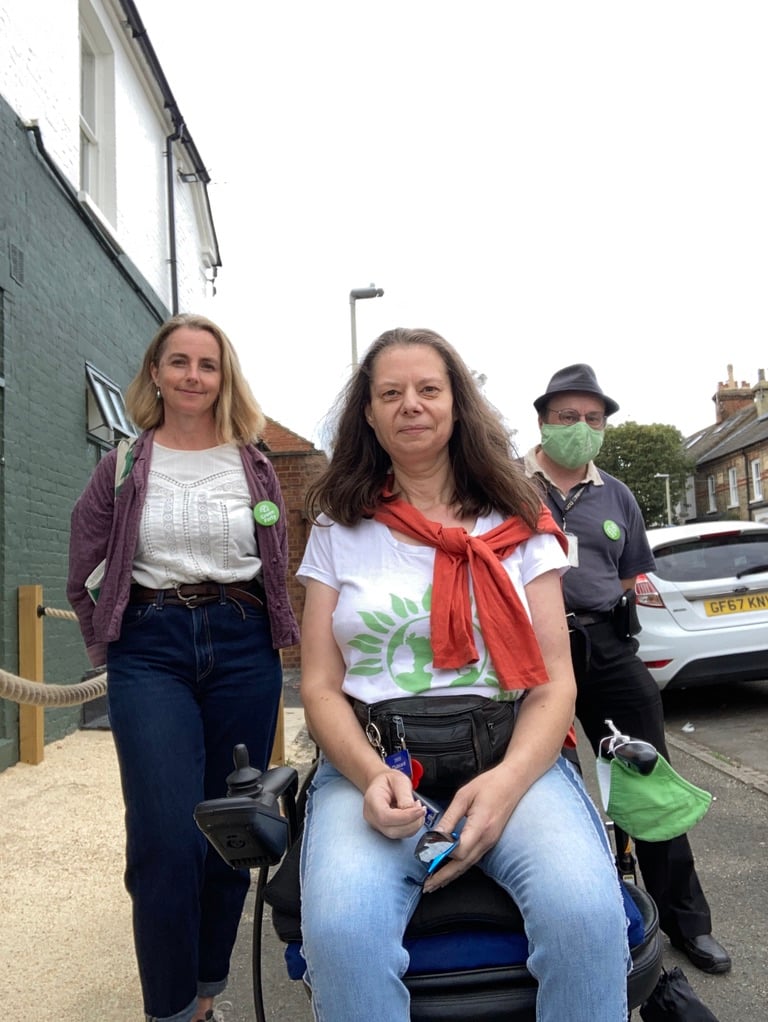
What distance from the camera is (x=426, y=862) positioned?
1709 millimetres

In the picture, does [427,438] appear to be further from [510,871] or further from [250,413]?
[510,871]

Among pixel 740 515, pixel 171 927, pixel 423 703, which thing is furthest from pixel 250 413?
pixel 740 515

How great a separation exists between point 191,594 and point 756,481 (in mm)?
44401

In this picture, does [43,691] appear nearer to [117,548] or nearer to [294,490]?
[117,548]

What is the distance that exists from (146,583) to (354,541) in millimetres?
636

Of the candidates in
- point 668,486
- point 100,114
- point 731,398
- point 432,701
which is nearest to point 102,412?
point 100,114

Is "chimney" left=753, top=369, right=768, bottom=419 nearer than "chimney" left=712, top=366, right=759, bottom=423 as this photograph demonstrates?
Yes

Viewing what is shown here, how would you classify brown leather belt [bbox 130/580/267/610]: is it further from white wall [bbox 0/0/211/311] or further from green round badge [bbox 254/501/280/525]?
white wall [bbox 0/0/211/311]

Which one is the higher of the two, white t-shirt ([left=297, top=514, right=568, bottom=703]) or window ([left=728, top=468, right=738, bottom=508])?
window ([left=728, top=468, right=738, bottom=508])

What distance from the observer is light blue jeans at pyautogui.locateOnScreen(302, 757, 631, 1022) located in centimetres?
158

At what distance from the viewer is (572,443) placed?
3.09m

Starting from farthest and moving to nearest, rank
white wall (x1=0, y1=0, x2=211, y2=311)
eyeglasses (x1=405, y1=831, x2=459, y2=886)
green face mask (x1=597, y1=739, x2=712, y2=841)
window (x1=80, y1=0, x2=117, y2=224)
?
window (x1=80, y1=0, x2=117, y2=224), white wall (x1=0, y1=0, x2=211, y2=311), green face mask (x1=597, y1=739, x2=712, y2=841), eyeglasses (x1=405, y1=831, x2=459, y2=886)

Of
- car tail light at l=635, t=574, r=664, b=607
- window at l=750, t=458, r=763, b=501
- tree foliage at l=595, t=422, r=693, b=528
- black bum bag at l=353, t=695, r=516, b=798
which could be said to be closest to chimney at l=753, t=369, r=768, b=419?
window at l=750, t=458, r=763, b=501

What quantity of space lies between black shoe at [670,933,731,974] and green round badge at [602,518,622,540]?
1422 millimetres
